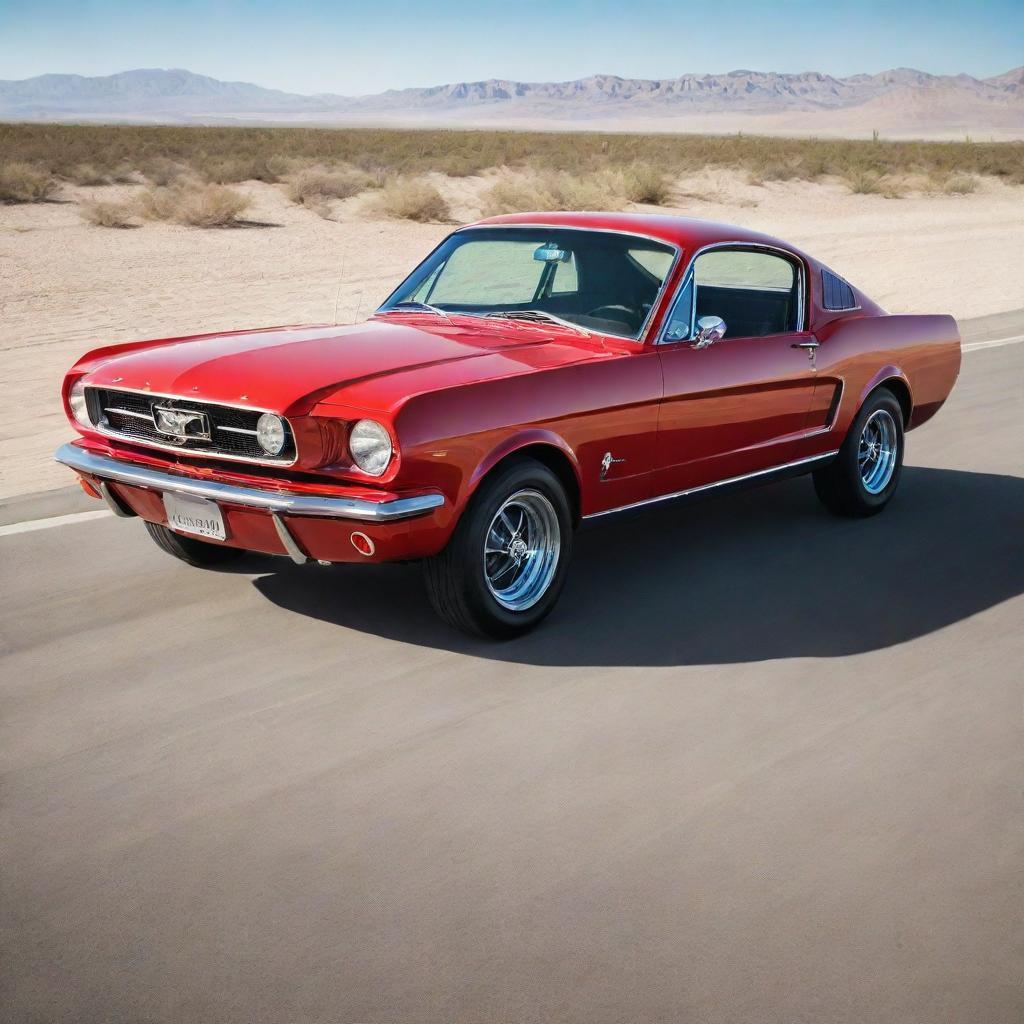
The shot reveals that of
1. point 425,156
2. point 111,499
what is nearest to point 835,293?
point 111,499

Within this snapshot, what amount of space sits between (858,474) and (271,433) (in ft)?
11.8

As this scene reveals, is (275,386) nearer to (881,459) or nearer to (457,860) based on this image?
(457,860)

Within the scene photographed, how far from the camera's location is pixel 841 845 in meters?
3.64

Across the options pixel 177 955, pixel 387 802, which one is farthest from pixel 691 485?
pixel 177 955

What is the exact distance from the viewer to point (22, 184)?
2764 centimetres

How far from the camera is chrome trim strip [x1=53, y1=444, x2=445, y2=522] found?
4.57 meters

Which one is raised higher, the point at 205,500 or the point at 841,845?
the point at 205,500

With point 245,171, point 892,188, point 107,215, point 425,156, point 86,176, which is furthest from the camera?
point 425,156

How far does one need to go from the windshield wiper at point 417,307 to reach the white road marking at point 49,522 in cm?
198

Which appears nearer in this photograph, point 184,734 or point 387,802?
point 387,802

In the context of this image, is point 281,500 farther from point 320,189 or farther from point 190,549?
point 320,189

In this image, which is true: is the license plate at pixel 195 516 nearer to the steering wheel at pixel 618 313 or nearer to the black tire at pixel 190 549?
the black tire at pixel 190 549

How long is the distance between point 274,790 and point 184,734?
1.78 ft

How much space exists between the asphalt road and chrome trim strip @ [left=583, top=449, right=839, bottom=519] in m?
0.41
